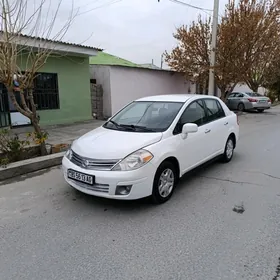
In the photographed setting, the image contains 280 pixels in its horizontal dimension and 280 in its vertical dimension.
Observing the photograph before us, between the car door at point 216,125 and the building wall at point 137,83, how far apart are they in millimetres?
8285

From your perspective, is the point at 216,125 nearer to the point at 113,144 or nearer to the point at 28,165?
the point at 113,144

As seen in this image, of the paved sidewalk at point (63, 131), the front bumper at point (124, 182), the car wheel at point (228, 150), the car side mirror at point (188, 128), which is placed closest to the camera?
the front bumper at point (124, 182)

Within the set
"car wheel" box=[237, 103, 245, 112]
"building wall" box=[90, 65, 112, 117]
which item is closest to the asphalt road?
"building wall" box=[90, 65, 112, 117]

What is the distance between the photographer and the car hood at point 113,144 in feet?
11.4

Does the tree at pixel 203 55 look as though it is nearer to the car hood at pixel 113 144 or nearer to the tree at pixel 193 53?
the tree at pixel 193 53

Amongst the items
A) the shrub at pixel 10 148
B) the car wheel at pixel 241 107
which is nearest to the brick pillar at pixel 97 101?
the shrub at pixel 10 148

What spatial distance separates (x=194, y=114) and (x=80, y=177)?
2.30m

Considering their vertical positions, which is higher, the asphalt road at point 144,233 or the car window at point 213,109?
the car window at point 213,109

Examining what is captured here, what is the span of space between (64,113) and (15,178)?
277 inches

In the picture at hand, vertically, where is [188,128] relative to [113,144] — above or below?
above

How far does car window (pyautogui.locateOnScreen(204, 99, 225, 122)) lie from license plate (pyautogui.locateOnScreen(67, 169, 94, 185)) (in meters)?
2.72

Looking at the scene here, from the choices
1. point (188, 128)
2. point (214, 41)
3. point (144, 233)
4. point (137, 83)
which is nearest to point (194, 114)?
point (188, 128)

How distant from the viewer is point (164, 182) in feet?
12.4

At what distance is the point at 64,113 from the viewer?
38.3 feet
